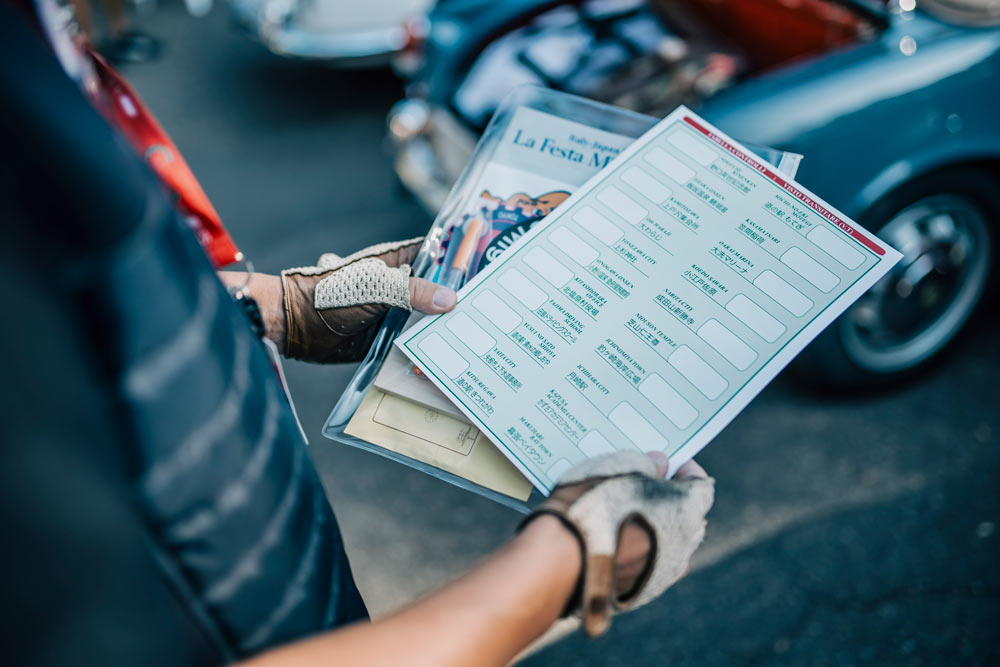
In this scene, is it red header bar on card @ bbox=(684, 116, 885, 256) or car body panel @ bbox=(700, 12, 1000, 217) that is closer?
red header bar on card @ bbox=(684, 116, 885, 256)

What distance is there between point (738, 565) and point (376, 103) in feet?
10.4

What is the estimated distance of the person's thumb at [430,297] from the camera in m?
1.12

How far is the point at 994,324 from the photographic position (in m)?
2.64

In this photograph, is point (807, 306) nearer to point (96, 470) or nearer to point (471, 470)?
point (471, 470)

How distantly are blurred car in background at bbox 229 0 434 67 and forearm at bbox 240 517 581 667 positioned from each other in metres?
3.23

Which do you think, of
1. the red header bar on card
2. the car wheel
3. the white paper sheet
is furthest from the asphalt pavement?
the red header bar on card

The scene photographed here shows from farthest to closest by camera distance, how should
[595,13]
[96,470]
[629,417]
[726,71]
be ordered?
[595,13] → [726,71] → [629,417] → [96,470]

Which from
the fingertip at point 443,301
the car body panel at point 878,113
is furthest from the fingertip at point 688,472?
the car body panel at point 878,113

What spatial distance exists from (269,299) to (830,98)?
1737 millimetres

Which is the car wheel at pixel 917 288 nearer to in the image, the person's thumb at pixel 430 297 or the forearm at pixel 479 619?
the person's thumb at pixel 430 297

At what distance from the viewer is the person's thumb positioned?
1.12 meters

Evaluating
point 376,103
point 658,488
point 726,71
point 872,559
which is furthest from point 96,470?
point 376,103

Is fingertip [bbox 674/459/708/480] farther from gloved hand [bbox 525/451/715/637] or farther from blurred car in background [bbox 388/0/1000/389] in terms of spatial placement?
blurred car in background [bbox 388/0/1000/389]

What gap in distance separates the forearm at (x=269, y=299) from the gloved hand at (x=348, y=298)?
0.01 meters
